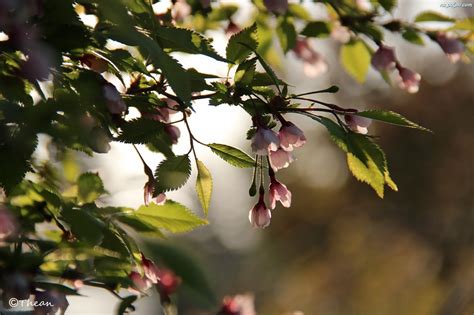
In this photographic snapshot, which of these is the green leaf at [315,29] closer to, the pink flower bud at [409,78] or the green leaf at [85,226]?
the pink flower bud at [409,78]

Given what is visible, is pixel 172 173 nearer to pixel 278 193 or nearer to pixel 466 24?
pixel 278 193

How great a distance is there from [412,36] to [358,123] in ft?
2.20

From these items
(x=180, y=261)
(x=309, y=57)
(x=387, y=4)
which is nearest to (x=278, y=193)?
(x=387, y=4)

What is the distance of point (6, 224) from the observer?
49.9 inches

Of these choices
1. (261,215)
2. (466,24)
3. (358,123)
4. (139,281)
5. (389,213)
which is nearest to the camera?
(358,123)

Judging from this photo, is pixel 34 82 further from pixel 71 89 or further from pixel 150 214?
pixel 150 214

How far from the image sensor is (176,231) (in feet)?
4.75

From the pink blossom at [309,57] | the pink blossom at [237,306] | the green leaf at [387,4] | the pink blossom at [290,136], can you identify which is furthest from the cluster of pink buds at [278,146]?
the pink blossom at [309,57]

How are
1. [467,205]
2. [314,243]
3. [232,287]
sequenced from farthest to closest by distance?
[232,287] → [314,243] → [467,205]

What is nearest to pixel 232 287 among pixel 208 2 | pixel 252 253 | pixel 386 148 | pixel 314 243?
pixel 252 253

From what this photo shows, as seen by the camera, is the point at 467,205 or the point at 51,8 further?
the point at 467,205

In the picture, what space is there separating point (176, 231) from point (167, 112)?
0.21m

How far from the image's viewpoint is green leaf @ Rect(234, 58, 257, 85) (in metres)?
1.19

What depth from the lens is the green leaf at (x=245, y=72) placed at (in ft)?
3.89
